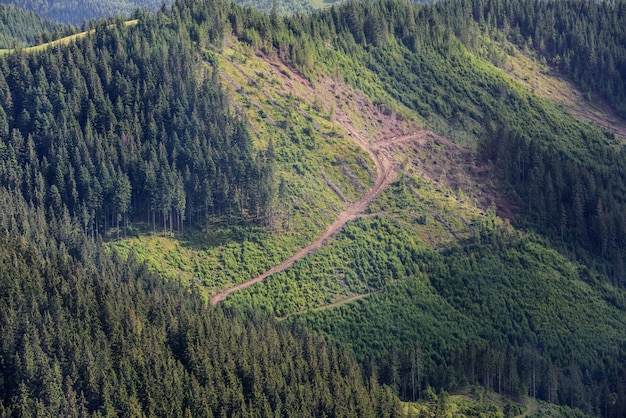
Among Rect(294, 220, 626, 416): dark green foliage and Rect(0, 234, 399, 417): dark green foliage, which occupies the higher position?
Rect(0, 234, 399, 417): dark green foliage

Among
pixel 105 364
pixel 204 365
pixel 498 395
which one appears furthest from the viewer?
pixel 498 395

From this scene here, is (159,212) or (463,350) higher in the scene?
(159,212)

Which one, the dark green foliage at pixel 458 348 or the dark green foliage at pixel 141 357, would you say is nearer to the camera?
the dark green foliage at pixel 141 357

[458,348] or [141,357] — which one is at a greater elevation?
[141,357]

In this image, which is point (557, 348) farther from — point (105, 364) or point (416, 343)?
point (105, 364)

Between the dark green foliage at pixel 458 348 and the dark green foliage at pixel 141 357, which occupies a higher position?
the dark green foliage at pixel 141 357

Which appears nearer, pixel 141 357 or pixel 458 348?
pixel 141 357

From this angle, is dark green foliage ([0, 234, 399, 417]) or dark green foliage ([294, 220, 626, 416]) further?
dark green foliage ([294, 220, 626, 416])

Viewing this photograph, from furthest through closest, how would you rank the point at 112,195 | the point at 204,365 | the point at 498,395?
1. the point at 112,195
2. the point at 498,395
3. the point at 204,365

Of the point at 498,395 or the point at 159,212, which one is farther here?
the point at 159,212

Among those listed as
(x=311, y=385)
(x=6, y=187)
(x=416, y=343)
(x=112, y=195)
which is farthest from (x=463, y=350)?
(x=6, y=187)

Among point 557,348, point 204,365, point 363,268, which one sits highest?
point 204,365
